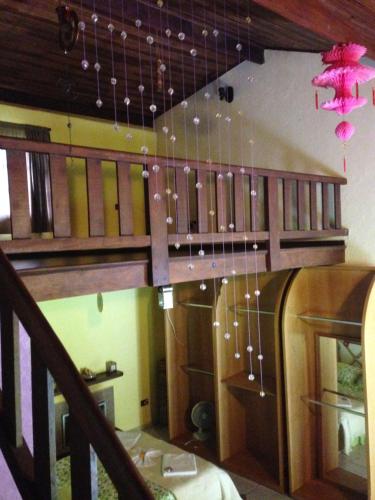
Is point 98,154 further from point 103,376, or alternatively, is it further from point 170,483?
point 103,376

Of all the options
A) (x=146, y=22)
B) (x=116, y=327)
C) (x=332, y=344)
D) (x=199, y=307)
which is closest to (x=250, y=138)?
(x=146, y=22)

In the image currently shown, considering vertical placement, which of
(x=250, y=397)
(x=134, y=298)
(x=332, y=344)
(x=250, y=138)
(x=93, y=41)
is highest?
(x=93, y=41)

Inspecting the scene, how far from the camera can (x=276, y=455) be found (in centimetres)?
430

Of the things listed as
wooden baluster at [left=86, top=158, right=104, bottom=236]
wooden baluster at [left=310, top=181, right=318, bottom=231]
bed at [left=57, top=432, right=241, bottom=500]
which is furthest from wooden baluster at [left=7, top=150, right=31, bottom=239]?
wooden baluster at [left=310, top=181, right=318, bottom=231]

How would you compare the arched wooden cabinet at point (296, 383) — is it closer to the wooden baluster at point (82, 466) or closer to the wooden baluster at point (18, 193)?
the wooden baluster at point (18, 193)

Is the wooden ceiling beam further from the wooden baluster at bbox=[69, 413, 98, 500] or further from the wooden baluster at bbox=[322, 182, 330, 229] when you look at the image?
the wooden baluster at bbox=[69, 413, 98, 500]

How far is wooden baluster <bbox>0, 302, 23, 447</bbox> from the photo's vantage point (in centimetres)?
135

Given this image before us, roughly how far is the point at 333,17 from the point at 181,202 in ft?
4.53

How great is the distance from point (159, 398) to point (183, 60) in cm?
403

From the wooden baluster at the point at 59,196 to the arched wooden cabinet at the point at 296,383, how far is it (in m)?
2.44

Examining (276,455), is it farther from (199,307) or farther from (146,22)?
(146,22)

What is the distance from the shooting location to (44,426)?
48.0 inches

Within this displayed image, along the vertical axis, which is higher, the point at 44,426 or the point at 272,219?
the point at 272,219

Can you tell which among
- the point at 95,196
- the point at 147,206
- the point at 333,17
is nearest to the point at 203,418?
the point at 147,206
